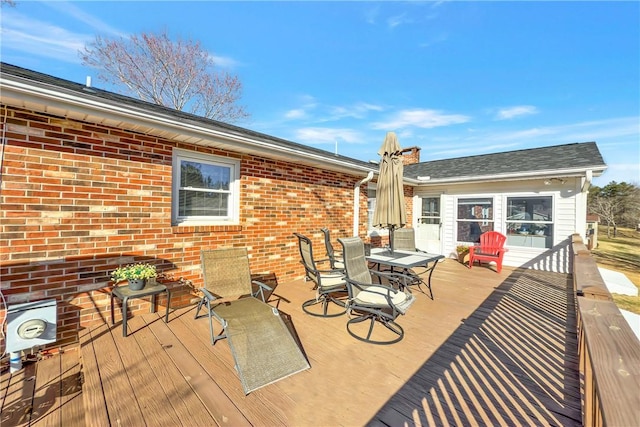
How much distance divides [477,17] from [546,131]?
1264 centimetres

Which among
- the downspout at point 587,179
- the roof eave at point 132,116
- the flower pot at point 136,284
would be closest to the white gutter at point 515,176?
the downspout at point 587,179

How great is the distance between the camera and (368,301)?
136 inches

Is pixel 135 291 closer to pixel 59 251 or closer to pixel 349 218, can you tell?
pixel 59 251

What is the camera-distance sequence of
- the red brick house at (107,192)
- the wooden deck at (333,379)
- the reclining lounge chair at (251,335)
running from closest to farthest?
the wooden deck at (333,379), the reclining lounge chair at (251,335), the red brick house at (107,192)

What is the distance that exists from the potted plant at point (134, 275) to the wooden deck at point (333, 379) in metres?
0.56

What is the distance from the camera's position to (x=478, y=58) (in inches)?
382

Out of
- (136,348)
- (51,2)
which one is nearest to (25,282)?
(136,348)

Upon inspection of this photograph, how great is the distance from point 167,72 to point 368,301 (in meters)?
14.5

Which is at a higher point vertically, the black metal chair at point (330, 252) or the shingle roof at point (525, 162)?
the shingle roof at point (525, 162)

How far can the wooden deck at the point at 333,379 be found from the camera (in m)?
2.04

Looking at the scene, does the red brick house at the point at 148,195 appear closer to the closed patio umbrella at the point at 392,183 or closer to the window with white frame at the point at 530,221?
the window with white frame at the point at 530,221

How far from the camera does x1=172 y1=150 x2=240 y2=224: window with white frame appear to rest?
4.15 m

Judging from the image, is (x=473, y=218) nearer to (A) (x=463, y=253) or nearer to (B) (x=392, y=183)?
(A) (x=463, y=253)

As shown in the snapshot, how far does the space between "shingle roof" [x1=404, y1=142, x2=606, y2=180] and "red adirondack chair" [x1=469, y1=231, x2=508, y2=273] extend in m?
1.73
